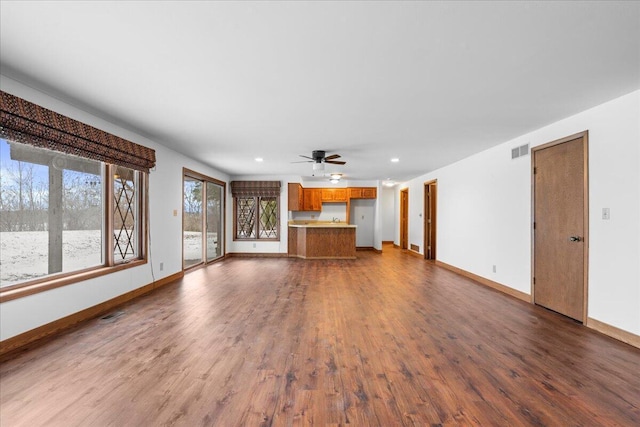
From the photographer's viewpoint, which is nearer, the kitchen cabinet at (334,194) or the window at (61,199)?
the window at (61,199)

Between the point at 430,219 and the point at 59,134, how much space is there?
7454 millimetres

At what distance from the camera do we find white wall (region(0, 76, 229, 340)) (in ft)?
8.21

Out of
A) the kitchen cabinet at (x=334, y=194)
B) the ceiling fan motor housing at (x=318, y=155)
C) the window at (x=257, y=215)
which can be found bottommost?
the window at (x=257, y=215)

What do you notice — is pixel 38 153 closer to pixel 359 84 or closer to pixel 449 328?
pixel 359 84

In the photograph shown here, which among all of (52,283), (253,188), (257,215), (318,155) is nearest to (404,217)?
(257,215)

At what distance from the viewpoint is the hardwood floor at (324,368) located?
1.66m

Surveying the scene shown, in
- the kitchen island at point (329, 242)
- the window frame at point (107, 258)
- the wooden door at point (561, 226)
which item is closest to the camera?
the window frame at point (107, 258)

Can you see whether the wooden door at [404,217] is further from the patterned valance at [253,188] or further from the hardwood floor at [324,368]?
the hardwood floor at [324,368]

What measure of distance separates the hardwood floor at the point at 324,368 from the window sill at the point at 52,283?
0.51 metres

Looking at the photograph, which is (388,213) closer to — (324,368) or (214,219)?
(214,219)

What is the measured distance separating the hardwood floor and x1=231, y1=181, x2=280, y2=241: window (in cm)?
438

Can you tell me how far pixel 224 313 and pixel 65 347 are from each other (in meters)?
1.43

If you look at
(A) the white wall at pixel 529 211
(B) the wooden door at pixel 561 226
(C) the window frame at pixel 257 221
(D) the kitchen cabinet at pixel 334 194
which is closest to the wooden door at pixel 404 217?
(D) the kitchen cabinet at pixel 334 194

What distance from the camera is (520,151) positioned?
410cm
